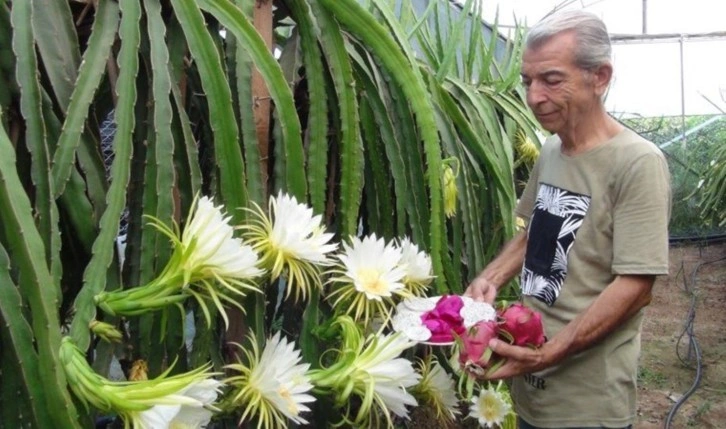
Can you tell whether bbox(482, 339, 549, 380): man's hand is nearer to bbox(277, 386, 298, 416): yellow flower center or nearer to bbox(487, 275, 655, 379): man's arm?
bbox(487, 275, 655, 379): man's arm

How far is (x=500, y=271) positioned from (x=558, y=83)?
0.32 m

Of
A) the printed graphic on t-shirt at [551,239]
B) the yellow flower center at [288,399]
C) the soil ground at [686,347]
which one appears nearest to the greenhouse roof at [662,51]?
the soil ground at [686,347]

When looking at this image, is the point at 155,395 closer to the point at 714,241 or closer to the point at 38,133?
the point at 38,133

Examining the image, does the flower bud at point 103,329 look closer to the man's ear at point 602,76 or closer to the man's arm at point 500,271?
the man's arm at point 500,271

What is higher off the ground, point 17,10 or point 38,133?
point 17,10

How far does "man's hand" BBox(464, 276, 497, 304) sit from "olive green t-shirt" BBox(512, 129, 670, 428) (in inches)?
2.3

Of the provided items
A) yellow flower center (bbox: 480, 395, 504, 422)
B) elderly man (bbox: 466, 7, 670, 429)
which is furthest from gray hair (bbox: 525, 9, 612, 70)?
yellow flower center (bbox: 480, 395, 504, 422)

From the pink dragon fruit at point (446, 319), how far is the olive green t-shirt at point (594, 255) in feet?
0.78

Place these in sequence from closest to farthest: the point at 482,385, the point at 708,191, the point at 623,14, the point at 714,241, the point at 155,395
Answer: the point at 155,395 < the point at 482,385 < the point at 708,191 < the point at 714,241 < the point at 623,14

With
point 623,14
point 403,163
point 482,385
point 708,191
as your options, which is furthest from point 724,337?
point 623,14

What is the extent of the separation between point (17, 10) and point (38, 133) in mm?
125

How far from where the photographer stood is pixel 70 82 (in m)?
0.71

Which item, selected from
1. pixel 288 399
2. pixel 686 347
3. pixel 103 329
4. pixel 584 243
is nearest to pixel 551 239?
pixel 584 243

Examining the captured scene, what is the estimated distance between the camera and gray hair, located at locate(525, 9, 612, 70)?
0.96m
